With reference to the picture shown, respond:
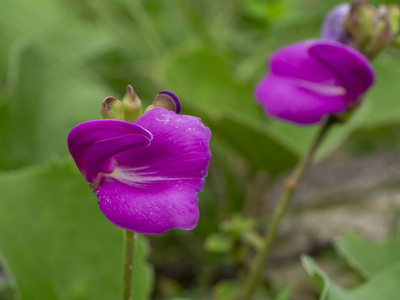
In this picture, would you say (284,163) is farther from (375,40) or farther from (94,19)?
(94,19)

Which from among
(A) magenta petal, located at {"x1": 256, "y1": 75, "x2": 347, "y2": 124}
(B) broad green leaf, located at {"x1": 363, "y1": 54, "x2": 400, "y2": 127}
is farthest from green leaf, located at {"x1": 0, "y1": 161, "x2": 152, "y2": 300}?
(B) broad green leaf, located at {"x1": 363, "y1": 54, "x2": 400, "y2": 127}

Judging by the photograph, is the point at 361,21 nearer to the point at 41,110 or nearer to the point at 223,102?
the point at 223,102

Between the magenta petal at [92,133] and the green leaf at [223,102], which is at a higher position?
the magenta petal at [92,133]

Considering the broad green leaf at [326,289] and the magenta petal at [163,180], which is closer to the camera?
the magenta petal at [163,180]

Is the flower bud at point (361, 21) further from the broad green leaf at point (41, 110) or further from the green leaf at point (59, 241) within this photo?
the broad green leaf at point (41, 110)

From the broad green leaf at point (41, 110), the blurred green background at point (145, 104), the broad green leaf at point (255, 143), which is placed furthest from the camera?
the broad green leaf at point (41, 110)

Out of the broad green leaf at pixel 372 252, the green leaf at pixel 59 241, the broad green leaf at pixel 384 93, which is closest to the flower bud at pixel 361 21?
the broad green leaf at pixel 372 252

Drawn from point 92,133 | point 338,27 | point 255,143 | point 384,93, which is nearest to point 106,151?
point 92,133

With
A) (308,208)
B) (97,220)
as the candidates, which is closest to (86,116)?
(97,220)
